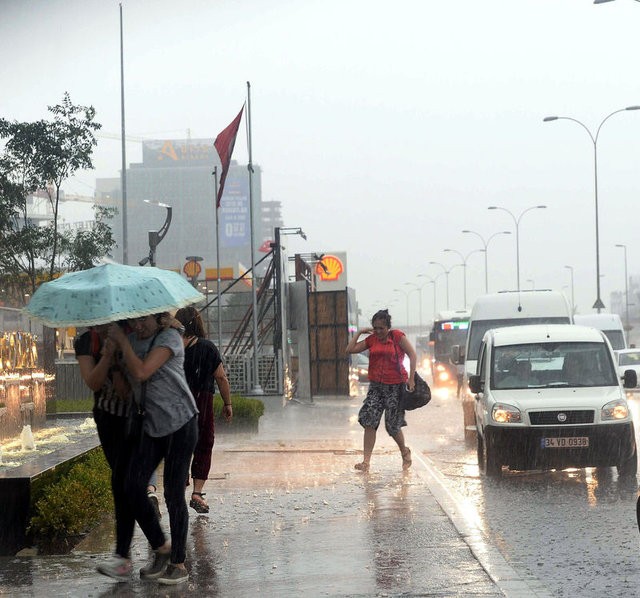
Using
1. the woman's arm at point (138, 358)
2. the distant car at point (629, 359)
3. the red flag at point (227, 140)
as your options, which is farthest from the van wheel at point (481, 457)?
the distant car at point (629, 359)

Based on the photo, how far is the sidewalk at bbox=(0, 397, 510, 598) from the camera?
7.31 m

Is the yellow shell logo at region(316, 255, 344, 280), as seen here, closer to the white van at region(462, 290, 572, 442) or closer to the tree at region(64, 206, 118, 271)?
the tree at region(64, 206, 118, 271)

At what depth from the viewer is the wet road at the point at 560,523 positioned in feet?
25.0

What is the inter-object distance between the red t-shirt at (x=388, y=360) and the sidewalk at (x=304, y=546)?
1.01 metres

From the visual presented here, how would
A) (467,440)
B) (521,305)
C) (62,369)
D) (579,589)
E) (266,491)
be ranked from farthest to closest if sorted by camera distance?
(62,369)
(521,305)
(467,440)
(266,491)
(579,589)

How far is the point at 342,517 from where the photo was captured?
1022 centimetres

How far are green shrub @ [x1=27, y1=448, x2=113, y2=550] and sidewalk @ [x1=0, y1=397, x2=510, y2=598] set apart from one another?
0.15 m

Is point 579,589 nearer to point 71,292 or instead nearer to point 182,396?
point 182,396

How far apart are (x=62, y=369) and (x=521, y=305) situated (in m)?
13.1

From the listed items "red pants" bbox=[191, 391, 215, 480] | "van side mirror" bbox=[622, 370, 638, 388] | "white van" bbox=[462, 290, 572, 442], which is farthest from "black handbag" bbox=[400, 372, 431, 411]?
"white van" bbox=[462, 290, 572, 442]

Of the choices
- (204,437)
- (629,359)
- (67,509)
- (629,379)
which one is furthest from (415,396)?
(629,359)

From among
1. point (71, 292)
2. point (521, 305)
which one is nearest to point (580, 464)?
point (71, 292)

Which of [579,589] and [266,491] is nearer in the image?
[579,589]

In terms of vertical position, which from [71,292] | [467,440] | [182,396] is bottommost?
[467,440]
